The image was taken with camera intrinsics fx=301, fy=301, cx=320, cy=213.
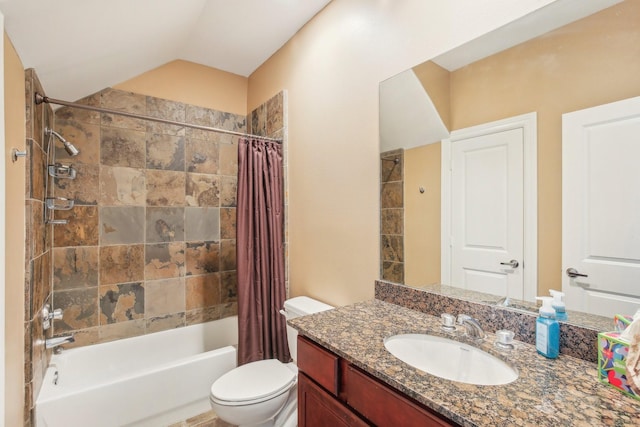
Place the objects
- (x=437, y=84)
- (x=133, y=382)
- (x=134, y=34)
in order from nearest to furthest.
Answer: (x=437, y=84)
(x=134, y=34)
(x=133, y=382)

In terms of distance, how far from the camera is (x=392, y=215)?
5.00 feet

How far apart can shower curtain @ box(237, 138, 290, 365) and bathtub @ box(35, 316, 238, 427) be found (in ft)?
0.81

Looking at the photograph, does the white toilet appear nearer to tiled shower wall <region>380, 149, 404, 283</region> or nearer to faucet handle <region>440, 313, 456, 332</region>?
tiled shower wall <region>380, 149, 404, 283</region>

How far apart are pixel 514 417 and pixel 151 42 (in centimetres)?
246

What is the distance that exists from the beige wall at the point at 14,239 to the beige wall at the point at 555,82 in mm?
1859

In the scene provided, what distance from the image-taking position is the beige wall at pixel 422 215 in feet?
4.46

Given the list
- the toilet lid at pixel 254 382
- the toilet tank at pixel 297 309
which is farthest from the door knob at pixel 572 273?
the toilet lid at pixel 254 382

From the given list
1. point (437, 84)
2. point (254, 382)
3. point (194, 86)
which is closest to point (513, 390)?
point (437, 84)

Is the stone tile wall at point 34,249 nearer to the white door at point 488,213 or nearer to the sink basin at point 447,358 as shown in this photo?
the sink basin at point 447,358

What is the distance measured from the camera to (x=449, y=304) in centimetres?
123

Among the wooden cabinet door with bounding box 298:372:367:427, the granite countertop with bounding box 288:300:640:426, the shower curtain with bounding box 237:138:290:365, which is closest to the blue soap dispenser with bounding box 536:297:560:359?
the granite countertop with bounding box 288:300:640:426

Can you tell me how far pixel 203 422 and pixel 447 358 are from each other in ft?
5.66

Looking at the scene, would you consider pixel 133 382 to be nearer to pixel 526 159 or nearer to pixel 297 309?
pixel 297 309

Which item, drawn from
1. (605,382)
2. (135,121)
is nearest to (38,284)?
(135,121)
